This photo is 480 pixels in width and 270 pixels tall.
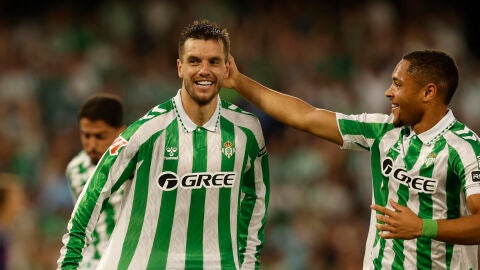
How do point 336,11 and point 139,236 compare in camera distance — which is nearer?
point 139,236

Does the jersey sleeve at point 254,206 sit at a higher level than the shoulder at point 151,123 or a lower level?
lower

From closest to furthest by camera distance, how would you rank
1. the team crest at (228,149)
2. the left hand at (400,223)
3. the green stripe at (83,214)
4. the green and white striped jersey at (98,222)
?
the left hand at (400,223) → the green stripe at (83,214) → the team crest at (228,149) → the green and white striped jersey at (98,222)

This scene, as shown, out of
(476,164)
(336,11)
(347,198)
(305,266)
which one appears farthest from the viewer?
(336,11)

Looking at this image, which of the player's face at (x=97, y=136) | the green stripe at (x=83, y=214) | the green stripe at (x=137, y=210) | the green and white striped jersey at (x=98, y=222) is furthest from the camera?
the player's face at (x=97, y=136)

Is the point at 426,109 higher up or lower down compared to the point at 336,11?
lower down

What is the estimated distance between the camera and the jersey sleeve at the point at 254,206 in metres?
5.42

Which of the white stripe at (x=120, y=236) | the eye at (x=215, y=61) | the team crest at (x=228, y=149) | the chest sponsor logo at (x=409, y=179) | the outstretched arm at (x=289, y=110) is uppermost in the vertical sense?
the eye at (x=215, y=61)

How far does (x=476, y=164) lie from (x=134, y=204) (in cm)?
196

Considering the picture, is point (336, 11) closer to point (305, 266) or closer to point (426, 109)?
point (305, 266)

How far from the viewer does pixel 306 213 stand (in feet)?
34.2

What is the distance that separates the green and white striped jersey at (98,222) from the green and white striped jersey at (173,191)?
126cm

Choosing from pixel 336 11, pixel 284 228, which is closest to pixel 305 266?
pixel 284 228

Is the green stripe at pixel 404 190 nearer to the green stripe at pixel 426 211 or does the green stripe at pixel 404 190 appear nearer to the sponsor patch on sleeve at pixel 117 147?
the green stripe at pixel 426 211

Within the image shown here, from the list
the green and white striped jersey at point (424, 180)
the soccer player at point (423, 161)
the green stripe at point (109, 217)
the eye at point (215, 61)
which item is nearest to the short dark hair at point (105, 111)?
the green stripe at point (109, 217)
